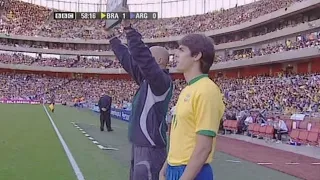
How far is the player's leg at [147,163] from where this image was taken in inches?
182

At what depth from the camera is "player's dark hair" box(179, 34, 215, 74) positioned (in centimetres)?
339

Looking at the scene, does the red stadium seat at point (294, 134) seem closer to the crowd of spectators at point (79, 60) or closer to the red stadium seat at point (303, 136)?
the red stadium seat at point (303, 136)

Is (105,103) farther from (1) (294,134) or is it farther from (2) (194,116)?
(2) (194,116)

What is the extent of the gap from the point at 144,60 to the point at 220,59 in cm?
6064

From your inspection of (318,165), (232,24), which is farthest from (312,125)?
(232,24)

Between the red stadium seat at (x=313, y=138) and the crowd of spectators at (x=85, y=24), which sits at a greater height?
the crowd of spectators at (x=85, y=24)

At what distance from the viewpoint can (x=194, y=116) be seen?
10.8ft

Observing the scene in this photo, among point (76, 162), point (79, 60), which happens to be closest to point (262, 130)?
point (76, 162)

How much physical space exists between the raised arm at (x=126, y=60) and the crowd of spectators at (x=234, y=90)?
19.2 m

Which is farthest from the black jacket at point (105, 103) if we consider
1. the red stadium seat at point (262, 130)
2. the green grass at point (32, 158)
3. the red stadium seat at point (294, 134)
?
the red stadium seat at point (294, 134)

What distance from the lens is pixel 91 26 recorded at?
93.1 metres

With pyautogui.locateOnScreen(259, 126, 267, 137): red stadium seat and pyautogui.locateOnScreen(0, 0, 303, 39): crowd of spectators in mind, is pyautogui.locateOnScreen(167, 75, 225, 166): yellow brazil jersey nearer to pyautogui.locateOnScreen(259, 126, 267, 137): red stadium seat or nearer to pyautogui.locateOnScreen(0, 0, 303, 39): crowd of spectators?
pyautogui.locateOnScreen(259, 126, 267, 137): red stadium seat

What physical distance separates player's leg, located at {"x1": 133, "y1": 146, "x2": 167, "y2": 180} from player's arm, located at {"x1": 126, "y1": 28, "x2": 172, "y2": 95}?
672 millimetres

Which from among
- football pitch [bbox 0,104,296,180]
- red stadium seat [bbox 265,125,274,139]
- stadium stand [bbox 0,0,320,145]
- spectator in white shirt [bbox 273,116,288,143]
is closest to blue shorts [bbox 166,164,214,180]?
football pitch [bbox 0,104,296,180]
